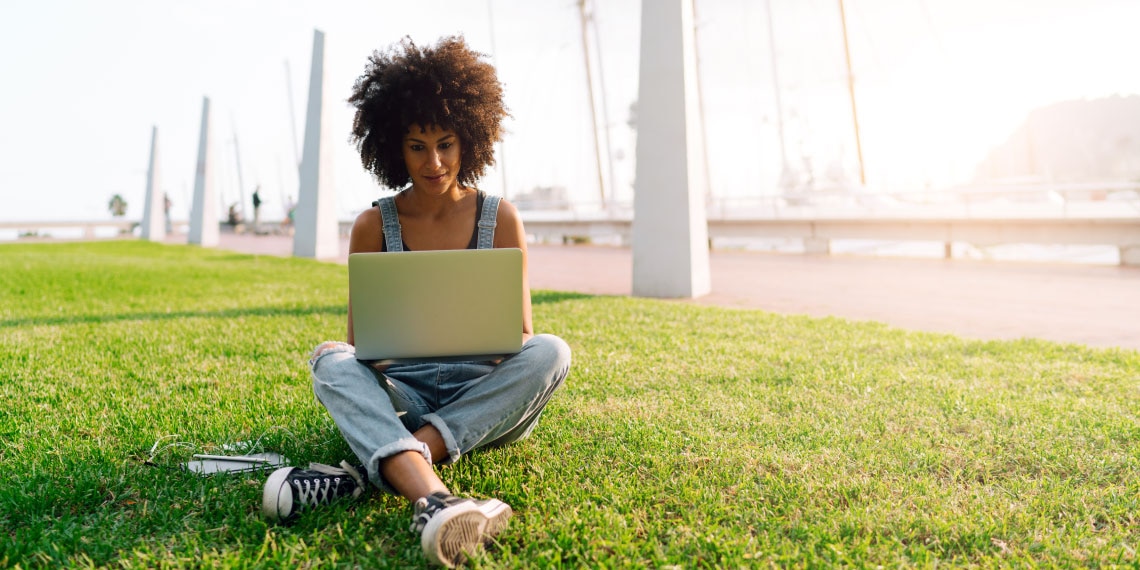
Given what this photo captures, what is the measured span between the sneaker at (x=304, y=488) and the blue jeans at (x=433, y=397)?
13 centimetres

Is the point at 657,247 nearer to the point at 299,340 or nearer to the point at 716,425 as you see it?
the point at 299,340

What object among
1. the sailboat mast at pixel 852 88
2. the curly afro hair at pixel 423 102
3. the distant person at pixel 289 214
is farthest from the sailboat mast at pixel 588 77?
the curly afro hair at pixel 423 102

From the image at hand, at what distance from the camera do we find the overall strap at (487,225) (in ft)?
10.4

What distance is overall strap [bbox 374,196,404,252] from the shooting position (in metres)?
3.16

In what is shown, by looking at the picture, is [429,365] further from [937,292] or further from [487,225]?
[937,292]

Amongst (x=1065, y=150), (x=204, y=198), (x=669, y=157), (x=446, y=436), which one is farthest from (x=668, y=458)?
(x=1065, y=150)

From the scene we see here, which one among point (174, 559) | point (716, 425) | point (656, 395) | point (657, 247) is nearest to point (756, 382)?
point (656, 395)

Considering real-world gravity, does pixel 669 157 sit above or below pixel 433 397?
above

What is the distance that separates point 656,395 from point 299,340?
3.34 metres

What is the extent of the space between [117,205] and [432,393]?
301 ft

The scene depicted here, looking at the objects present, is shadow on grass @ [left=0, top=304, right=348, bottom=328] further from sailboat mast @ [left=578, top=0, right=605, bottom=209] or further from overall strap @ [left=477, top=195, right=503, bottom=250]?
sailboat mast @ [left=578, top=0, right=605, bottom=209]

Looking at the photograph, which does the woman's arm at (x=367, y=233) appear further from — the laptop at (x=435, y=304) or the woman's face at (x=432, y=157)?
the laptop at (x=435, y=304)

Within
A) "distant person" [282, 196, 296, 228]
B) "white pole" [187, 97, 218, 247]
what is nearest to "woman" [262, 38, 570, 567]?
"white pole" [187, 97, 218, 247]

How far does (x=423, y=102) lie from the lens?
3324mm
